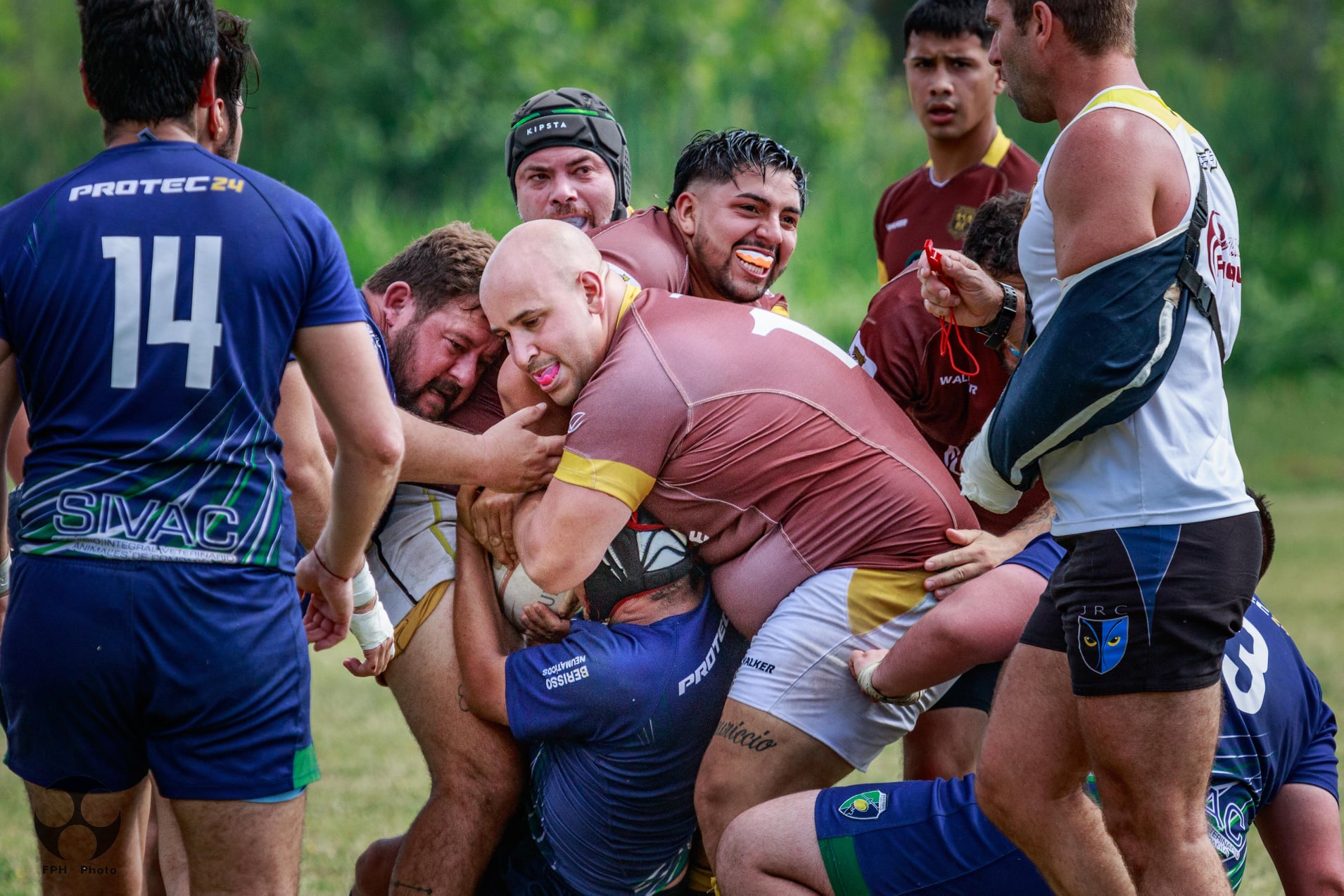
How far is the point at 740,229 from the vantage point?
421cm

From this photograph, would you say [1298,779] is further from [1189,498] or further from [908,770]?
[908,770]


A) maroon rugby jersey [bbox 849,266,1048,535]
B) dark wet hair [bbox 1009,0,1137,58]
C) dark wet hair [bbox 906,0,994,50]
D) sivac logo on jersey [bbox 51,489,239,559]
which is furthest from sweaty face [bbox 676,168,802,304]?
dark wet hair [bbox 906,0,994,50]

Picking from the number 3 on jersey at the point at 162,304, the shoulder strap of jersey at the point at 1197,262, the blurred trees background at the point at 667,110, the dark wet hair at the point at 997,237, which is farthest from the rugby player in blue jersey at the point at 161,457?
the blurred trees background at the point at 667,110

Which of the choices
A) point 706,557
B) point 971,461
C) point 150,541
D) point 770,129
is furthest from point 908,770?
point 770,129

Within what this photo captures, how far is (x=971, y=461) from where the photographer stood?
3.34m

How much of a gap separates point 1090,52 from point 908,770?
8.77ft

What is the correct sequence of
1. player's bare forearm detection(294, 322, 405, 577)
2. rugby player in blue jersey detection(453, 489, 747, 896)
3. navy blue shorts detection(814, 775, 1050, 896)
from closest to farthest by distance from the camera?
player's bare forearm detection(294, 322, 405, 577), navy blue shorts detection(814, 775, 1050, 896), rugby player in blue jersey detection(453, 489, 747, 896)

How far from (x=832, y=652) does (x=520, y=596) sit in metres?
1.03

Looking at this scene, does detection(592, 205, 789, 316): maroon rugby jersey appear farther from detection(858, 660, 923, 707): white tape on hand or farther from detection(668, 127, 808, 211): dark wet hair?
detection(858, 660, 923, 707): white tape on hand

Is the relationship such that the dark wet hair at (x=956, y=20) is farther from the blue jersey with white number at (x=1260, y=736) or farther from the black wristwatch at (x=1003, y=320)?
the blue jersey with white number at (x=1260, y=736)

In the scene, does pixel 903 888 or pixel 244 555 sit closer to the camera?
pixel 244 555

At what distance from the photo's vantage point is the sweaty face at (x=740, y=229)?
421 cm

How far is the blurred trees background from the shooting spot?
751 inches

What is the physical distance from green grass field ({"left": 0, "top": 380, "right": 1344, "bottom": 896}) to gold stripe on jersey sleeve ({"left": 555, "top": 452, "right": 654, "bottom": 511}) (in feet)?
7.24
